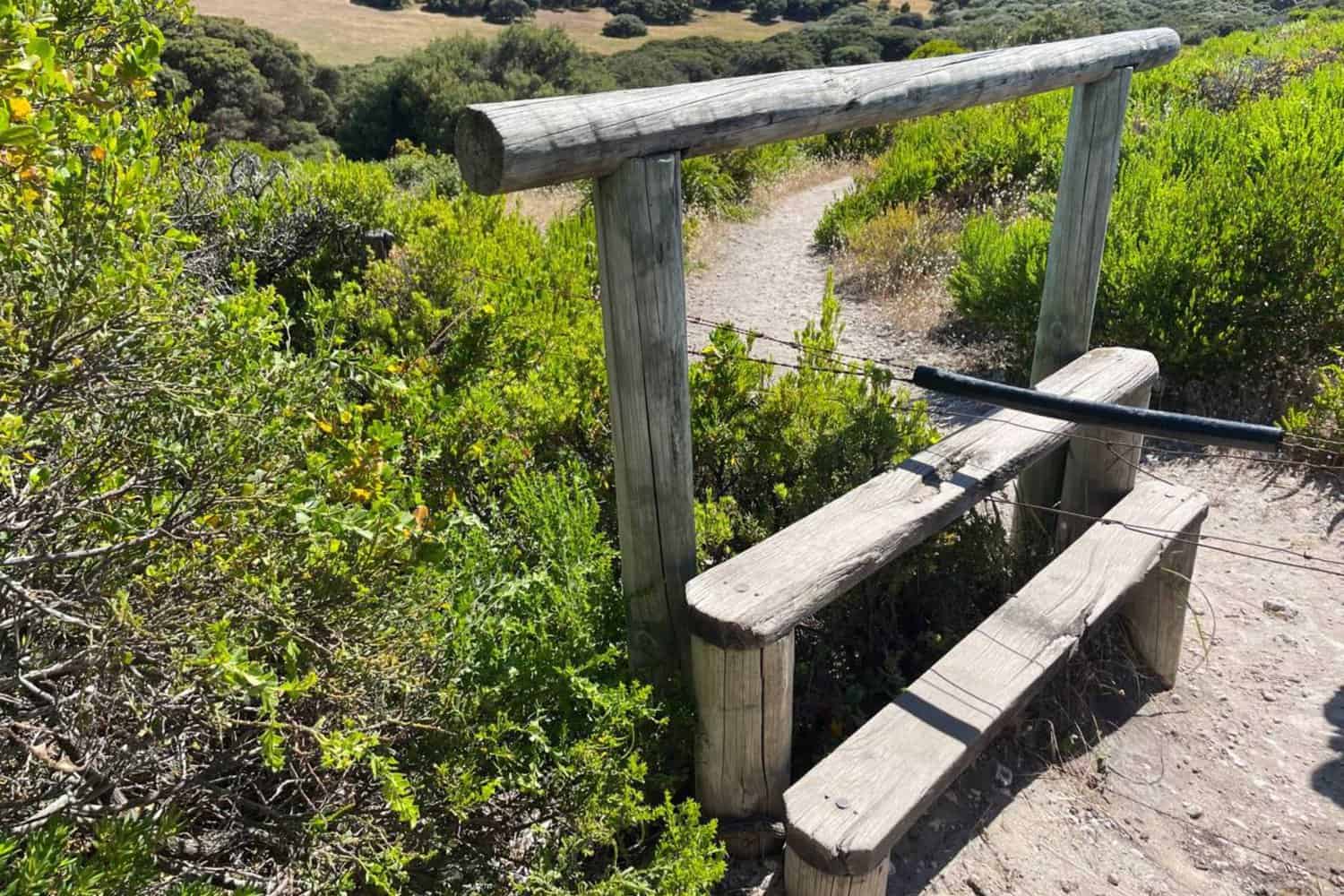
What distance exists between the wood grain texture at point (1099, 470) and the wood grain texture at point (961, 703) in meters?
0.16

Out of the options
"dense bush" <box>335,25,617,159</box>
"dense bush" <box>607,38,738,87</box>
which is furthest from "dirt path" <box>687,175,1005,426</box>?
"dense bush" <box>607,38,738,87</box>

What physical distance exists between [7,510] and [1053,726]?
289 centimetres

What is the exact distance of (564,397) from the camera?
3.40 metres

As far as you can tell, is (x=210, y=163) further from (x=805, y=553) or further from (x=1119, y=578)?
(x=1119, y=578)

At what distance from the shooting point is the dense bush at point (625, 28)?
3653 cm

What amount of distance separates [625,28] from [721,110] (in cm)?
3835

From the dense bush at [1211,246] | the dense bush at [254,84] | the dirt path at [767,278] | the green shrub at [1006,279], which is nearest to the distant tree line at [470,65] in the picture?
the dense bush at [254,84]

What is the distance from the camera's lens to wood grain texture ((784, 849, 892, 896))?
209 centimetres

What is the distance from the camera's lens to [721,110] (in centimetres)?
190

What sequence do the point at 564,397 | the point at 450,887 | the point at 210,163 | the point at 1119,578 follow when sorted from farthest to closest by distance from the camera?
the point at 210,163 → the point at 564,397 → the point at 1119,578 → the point at 450,887

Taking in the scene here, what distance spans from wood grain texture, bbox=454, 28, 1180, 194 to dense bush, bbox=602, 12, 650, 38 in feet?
122

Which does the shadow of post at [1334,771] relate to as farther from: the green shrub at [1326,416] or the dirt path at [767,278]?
the dirt path at [767,278]

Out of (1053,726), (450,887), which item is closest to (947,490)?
(1053,726)

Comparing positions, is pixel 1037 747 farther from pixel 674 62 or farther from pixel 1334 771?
pixel 674 62
